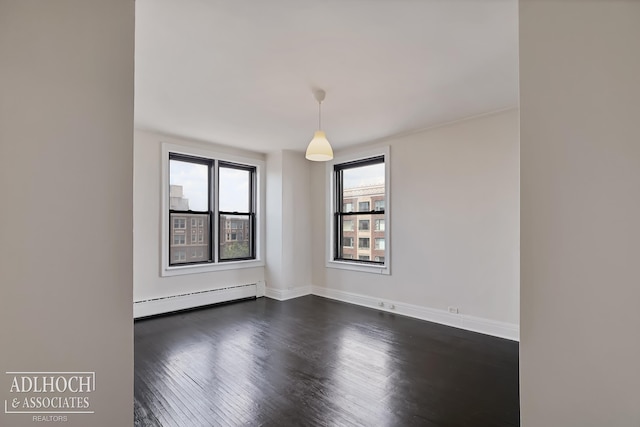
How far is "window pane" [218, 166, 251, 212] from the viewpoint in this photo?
5086 millimetres

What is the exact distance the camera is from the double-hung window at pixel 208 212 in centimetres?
451

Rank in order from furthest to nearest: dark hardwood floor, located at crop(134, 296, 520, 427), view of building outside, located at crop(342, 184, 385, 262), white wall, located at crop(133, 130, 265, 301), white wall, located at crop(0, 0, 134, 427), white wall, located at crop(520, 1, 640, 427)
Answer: view of building outside, located at crop(342, 184, 385, 262)
white wall, located at crop(133, 130, 265, 301)
dark hardwood floor, located at crop(134, 296, 520, 427)
white wall, located at crop(520, 1, 640, 427)
white wall, located at crop(0, 0, 134, 427)

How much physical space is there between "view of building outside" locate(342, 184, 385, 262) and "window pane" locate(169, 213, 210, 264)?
240 cm

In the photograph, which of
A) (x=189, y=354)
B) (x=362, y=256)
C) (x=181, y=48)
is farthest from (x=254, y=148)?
(x=189, y=354)

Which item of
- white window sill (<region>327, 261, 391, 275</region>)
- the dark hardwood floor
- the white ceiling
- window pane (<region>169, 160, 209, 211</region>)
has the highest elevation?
the white ceiling

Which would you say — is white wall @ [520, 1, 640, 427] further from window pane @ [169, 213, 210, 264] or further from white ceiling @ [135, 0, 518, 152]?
window pane @ [169, 213, 210, 264]

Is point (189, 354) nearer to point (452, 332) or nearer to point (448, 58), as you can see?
point (452, 332)

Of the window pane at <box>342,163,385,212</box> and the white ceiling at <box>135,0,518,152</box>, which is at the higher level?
the white ceiling at <box>135,0,518,152</box>

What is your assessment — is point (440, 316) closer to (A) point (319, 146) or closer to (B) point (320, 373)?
(B) point (320, 373)

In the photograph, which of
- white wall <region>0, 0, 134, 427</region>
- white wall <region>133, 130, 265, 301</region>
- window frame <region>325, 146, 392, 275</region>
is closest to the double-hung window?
white wall <region>133, 130, 265, 301</region>

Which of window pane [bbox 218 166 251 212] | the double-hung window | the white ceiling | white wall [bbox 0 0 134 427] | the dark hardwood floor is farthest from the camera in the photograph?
window pane [bbox 218 166 251 212]

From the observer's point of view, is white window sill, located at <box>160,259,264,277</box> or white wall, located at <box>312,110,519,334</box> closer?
white wall, located at <box>312,110,519,334</box>

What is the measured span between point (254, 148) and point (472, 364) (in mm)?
4368

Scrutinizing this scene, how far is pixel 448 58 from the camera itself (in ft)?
7.59
